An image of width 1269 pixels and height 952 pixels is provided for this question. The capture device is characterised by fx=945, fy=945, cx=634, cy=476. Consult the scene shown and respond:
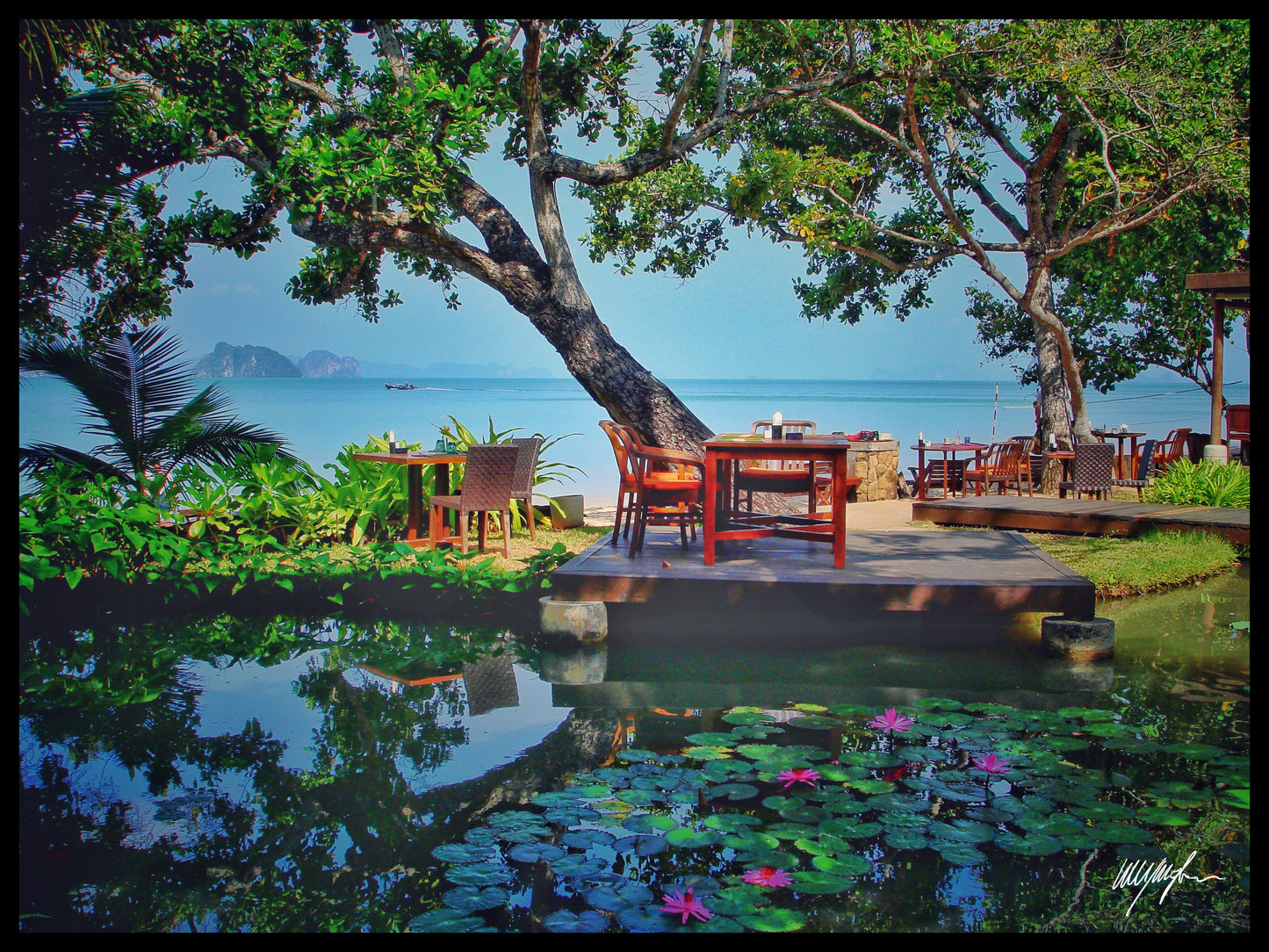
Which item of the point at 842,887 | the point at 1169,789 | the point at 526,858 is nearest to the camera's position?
the point at 842,887

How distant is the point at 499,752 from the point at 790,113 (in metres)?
12.4

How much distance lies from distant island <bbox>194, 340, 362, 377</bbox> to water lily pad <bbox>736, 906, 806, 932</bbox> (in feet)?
189

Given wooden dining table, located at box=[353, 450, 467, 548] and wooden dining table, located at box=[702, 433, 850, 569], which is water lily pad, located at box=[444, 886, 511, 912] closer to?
wooden dining table, located at box=[702, 433, 850, 569]

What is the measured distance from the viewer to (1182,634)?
5.05 metres

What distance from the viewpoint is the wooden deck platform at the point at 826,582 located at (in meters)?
4.76

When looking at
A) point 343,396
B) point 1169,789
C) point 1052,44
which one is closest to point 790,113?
point 1052,44

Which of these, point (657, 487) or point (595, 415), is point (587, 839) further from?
point (595, 415)

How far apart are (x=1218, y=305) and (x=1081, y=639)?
9.44 m

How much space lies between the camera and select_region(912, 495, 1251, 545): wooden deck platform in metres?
7.73

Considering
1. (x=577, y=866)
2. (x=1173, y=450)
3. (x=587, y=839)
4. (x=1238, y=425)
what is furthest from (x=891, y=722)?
(x=1238, y=425)

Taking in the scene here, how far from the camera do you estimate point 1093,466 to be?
9906 mm
